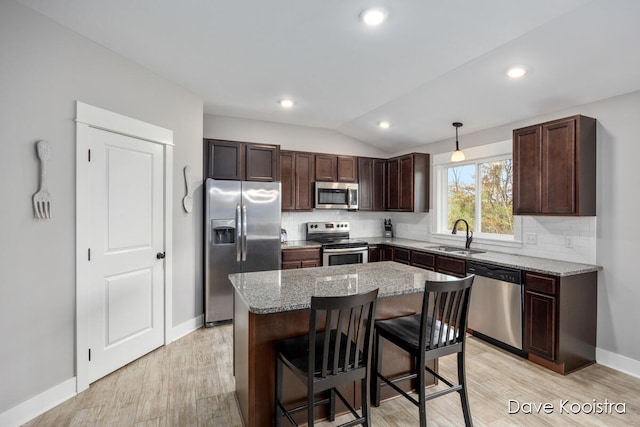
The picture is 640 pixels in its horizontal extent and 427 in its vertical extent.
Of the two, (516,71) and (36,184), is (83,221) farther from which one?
(516,71)

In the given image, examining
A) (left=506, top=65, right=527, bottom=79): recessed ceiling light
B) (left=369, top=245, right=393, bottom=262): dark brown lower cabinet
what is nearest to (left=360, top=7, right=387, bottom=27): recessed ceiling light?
(left=506, top=65, right=527, bottom=79): recessed ceiling light

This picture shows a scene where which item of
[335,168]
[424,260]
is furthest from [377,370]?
[335,168]

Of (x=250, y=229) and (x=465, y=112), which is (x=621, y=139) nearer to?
(x=465, y=112)

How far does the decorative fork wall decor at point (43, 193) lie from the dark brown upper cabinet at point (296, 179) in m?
2.88

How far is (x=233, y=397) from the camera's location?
2441 millimetres

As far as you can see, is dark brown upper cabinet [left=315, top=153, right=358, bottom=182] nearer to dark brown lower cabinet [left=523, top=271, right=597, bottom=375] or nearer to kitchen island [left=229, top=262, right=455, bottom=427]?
kitchen island [left=229, top=262, right=455, bottom=427]

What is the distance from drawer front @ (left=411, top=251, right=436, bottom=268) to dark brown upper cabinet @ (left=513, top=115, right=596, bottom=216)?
1.20 m

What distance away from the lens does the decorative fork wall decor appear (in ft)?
7.25

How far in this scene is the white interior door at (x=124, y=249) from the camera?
2.66 m

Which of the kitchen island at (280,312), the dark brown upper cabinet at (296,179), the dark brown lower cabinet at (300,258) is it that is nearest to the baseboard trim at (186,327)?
the dark brown lower cabinet at (300,258)

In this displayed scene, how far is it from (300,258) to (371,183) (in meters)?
1.89

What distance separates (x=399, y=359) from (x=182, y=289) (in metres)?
2.50

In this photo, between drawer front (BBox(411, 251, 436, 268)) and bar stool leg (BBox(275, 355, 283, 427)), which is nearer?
bar stool leg (BBox(275, 355, 283, 427))

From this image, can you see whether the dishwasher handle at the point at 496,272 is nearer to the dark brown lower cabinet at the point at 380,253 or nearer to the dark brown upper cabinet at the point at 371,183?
the dark brown lower cabinet at the point at 380,253
